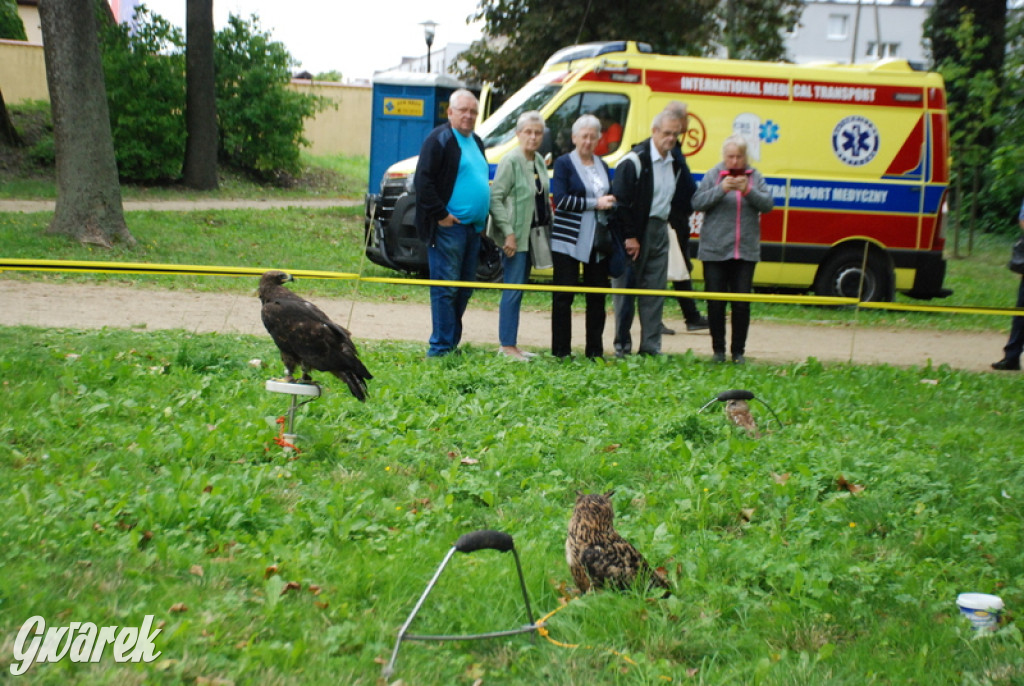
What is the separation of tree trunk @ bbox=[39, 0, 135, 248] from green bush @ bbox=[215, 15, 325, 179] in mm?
11166

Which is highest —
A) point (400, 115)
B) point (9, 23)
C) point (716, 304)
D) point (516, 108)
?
point (9, 23)

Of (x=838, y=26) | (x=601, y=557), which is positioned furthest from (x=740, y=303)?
(x=838, y=26)

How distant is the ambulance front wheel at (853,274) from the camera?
485 inches

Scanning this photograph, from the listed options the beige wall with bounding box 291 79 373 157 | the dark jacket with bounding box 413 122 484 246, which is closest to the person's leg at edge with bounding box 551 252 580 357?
the dark jacket with bounding box 413 122 484 246

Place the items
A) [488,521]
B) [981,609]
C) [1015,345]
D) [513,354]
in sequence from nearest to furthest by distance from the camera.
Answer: [981,609]
[488,521]
[513,354]
[1015,345]

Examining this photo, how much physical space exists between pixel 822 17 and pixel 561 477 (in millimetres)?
64815

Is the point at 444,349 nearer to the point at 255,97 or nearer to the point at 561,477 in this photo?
the point at 561,477

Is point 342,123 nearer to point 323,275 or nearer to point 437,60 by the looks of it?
point 323,275

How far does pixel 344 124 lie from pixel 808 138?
28301 millimetres

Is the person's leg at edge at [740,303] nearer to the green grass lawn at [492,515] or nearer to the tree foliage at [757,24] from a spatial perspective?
the green grass lawn at [492,515]

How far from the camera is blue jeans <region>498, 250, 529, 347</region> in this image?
330 inches

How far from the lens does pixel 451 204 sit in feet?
26.3

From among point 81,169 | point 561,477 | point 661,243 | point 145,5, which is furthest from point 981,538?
point 145,5

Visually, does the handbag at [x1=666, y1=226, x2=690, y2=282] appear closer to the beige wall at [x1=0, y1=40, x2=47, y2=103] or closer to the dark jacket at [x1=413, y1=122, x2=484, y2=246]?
the dark jacket at [x1=413, y1=122, x2=484, y2=246]
